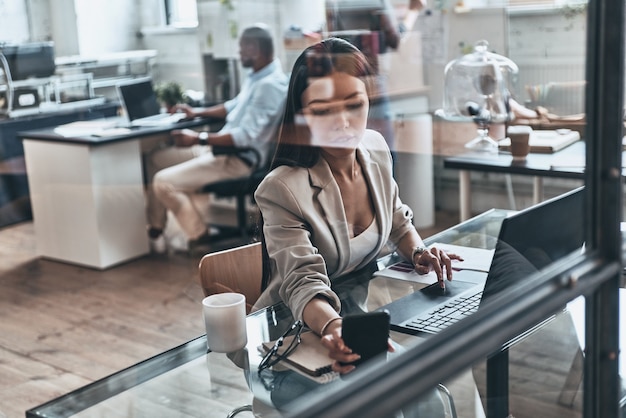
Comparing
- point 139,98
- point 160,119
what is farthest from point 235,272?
point 160,119

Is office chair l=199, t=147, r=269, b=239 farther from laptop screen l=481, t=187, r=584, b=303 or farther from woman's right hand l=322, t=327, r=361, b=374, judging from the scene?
woman's right hand l=322, t=327, r=361, b=374

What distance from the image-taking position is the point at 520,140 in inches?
84.8

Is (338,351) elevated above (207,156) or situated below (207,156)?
above

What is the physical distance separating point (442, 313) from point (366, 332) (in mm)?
99

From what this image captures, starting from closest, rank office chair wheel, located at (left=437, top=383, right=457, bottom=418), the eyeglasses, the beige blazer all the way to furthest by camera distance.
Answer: office chair wheel, located at (left=437, top=383, right=457, bottom=418), the eyeglasses, the beige blazer

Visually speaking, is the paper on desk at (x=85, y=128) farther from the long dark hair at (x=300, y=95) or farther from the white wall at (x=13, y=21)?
the long dark hair at (x=300, y=95)

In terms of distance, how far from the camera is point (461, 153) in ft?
8.83

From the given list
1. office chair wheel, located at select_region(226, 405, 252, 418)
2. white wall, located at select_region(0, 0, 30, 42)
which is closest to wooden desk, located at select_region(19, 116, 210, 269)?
white wall, located at select_region(0, 0, 30, 42)

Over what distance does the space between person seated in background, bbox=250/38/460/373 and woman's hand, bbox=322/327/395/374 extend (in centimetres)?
19

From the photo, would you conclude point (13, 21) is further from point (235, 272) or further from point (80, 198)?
point (235, 272)

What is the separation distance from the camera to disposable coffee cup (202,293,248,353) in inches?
45.4

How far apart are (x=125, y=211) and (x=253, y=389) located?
8.91ft

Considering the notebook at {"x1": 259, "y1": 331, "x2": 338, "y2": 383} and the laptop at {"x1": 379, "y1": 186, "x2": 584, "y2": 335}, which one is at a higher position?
the laptop at {"x1": 379, "y1": 186, "x2": 584, "y2": 335}

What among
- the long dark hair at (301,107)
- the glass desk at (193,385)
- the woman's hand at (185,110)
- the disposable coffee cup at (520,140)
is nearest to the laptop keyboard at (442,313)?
the glass desk at (193,385)
